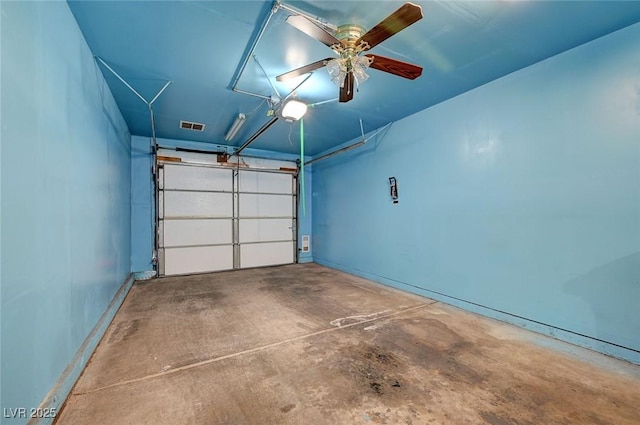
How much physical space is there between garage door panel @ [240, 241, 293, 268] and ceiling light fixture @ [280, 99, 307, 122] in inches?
149

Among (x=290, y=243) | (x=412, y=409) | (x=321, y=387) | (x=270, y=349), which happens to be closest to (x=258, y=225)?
(x=290, y=243)

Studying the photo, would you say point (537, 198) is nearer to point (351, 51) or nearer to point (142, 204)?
point (351, 51)

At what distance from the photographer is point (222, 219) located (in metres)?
5.85

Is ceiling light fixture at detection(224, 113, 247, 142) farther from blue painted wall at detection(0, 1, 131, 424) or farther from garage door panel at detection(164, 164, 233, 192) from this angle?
blue painted wall at detection(0, 1, 131, 424)

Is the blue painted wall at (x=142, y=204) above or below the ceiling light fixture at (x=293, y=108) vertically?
below

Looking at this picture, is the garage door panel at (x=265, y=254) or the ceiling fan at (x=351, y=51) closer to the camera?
the ceiling fan at (x=351, y=51)

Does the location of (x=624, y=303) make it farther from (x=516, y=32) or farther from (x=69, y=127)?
(x=69, y=127)

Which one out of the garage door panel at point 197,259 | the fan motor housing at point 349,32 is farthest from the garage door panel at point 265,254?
the fan motor housing at point 349,32

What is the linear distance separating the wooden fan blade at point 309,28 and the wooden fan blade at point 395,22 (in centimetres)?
23

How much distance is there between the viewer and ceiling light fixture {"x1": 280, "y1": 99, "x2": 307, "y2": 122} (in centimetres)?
300

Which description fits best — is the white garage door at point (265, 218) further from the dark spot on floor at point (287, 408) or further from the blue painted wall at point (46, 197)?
the dark spot on floor at point (287, 408)

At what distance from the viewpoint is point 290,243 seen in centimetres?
666

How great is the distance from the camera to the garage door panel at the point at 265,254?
6.07 metres

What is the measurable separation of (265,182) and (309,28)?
4.77 m
